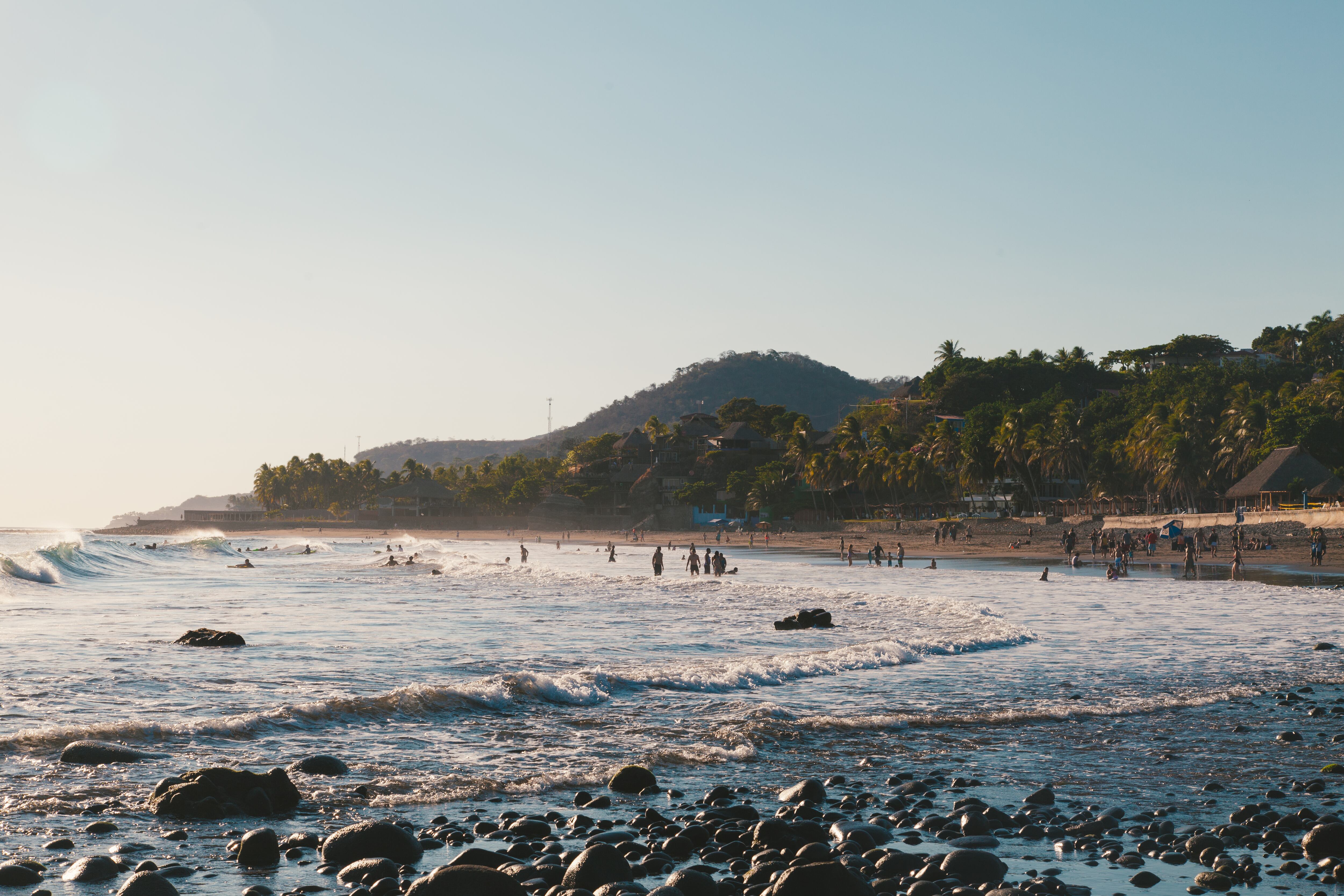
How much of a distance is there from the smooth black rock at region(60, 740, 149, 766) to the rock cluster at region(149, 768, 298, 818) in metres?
1.51

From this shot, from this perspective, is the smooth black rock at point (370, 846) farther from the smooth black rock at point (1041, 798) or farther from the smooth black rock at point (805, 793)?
the smooth black rock at point (1041, 798)

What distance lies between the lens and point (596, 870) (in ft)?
18.8

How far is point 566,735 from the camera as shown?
34.3 feet

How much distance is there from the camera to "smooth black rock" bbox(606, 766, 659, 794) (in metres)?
8.19

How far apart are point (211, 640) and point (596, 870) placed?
1452 cm

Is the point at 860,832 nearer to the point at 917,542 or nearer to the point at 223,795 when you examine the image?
the point at 223,795

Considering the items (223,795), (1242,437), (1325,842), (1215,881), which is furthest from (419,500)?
(1215,881)

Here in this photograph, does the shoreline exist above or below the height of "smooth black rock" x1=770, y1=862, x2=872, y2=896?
below

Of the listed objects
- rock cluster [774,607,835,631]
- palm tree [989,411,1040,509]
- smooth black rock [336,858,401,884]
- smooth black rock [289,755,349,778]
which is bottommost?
rock cluster [774,607,835,631]

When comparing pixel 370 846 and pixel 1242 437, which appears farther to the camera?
pixel 1242 437

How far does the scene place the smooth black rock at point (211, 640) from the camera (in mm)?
17531

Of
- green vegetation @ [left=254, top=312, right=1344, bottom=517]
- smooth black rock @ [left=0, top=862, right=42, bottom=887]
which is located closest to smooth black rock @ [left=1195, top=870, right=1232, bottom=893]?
smooth black rock @ [left=0, top=862, right=42, bottom=887]

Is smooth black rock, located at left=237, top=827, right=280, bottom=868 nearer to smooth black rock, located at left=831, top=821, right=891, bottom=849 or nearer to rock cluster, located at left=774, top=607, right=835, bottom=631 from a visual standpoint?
smooth black rock, located at left=831, top=821, right=891, bottom=849

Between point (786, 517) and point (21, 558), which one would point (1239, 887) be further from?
point (786, 517)
